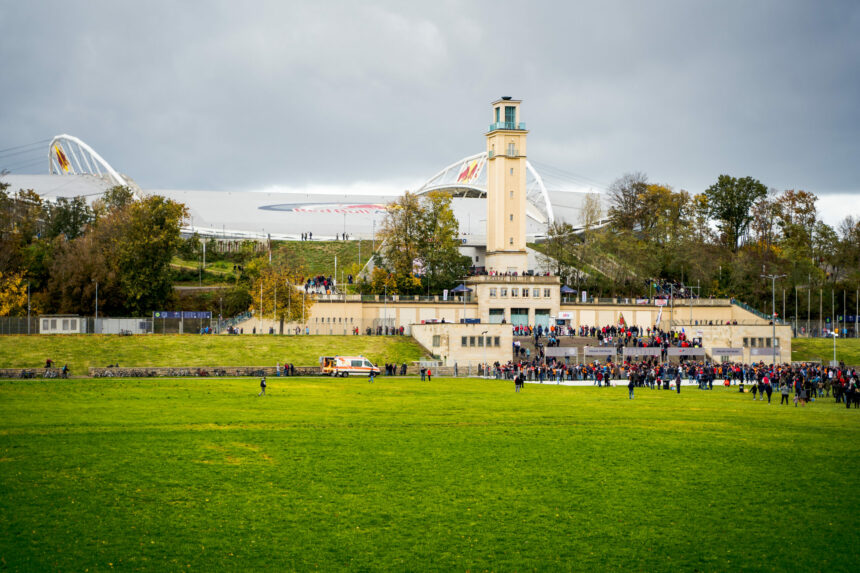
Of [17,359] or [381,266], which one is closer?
[17,359]

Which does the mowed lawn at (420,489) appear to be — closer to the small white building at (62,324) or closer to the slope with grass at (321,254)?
the small white building at (62,324)

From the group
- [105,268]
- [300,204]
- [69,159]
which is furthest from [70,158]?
[105,268]

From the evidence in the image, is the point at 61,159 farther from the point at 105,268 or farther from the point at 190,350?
the point at 190,350

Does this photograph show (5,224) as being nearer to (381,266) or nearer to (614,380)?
(381,266)

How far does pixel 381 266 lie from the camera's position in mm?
80438

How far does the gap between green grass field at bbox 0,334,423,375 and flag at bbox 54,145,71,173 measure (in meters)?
82.9

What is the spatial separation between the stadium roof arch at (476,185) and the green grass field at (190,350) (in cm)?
5132

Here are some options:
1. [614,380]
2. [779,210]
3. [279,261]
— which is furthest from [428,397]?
[779,210]

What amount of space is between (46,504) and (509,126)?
67079mm

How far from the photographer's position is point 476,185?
11156 centimetres

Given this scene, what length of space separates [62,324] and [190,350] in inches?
371

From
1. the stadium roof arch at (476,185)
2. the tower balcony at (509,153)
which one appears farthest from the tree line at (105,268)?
the stadium roof arch at (476,185)

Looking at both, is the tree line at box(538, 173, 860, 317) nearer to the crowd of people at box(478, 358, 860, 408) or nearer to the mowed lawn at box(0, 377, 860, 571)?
the crowd of people at box(478, 358, 860, 408)

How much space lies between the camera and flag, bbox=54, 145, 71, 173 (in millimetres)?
128875
